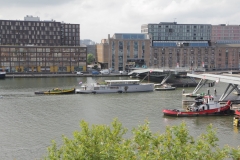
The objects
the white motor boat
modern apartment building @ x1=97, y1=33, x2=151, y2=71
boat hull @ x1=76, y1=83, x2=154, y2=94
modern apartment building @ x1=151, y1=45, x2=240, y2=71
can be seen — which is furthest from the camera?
modern apartment building @ x1=151, y1=45, x2=240, y2=71

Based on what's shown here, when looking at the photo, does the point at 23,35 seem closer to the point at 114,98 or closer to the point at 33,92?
the point at 33,92

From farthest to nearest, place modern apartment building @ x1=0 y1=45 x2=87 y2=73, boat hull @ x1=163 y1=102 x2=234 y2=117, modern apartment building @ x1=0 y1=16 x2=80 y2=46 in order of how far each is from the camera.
→ 1. modern apartment building @ x1=0 y1=16 x2=80 y2=46
2. modern apartment building @ x1=0 y1=45 x2=87 y2=73
3. boat hull @ x1=163 y1=102 x2=234 y2=117

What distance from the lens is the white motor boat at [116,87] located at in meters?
70.2

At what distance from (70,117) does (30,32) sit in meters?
98.2

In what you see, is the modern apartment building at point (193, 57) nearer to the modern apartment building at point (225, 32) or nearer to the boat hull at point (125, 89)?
the boat hull at point (125, 89)

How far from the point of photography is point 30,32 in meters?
139

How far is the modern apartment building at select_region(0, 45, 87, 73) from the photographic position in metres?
118

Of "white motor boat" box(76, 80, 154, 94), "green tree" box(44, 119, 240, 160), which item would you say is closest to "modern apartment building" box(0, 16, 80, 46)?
"white motor boat" box(76, 80, 154, 94)

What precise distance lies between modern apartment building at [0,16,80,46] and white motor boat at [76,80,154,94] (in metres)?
70.7

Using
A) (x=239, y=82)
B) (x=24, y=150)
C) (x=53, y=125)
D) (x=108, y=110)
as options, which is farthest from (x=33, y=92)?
(x=24, y=150)

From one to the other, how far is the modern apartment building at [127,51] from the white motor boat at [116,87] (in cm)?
4729

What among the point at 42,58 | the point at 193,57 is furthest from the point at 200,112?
the point at 42,58

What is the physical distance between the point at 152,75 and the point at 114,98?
3422 cm

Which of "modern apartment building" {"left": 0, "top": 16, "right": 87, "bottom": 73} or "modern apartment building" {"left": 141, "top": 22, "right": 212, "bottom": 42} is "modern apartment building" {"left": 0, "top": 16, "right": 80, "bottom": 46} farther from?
"modern apartment building" {"left": 141, "top": 22, "right": 212, "bottom": 42}
